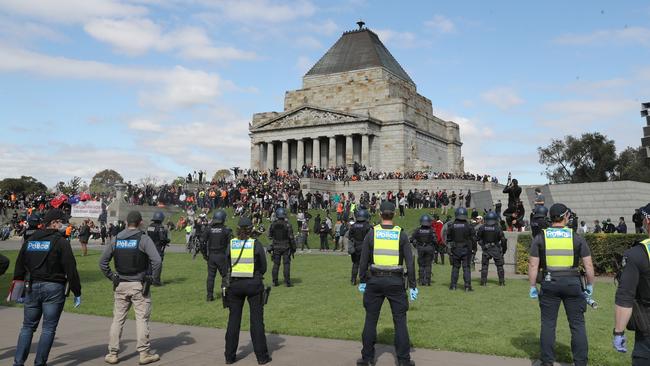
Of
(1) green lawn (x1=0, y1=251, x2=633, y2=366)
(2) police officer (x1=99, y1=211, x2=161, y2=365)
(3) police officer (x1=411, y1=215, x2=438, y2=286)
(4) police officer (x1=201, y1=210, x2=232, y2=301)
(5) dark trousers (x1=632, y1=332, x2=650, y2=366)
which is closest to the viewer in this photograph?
(5) dark trousers (x1=632, y1=332, x2=650, y2=366)

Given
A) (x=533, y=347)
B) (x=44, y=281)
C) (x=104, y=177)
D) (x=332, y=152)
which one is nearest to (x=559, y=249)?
(x=533, y=347)

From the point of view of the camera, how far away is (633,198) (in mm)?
29234

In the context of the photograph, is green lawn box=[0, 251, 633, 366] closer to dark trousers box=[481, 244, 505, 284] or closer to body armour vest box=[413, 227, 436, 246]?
dark trousers box=[481, 244, 505, 284]

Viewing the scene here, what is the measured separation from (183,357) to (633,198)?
2889cm

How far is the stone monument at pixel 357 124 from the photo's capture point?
196 feet

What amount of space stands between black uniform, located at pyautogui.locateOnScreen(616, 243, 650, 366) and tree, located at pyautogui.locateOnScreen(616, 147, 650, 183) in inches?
2420

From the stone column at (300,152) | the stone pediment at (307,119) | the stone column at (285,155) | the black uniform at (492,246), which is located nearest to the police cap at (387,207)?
the black uniform at (492,246)

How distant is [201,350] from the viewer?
7.47 meters

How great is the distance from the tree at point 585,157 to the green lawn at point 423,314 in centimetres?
5992

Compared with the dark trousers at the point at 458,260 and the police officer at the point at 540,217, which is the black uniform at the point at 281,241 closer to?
→ the dark trousers at the point at 458,260

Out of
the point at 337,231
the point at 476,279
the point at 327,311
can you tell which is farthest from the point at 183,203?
the point at 327,311

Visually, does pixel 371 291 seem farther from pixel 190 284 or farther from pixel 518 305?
pixel 190 284

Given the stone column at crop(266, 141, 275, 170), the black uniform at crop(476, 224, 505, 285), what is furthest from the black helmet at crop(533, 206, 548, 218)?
the stone column at crop(266, 141, 275, 170)

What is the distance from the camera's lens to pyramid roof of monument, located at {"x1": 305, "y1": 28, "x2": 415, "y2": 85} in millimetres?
67500
